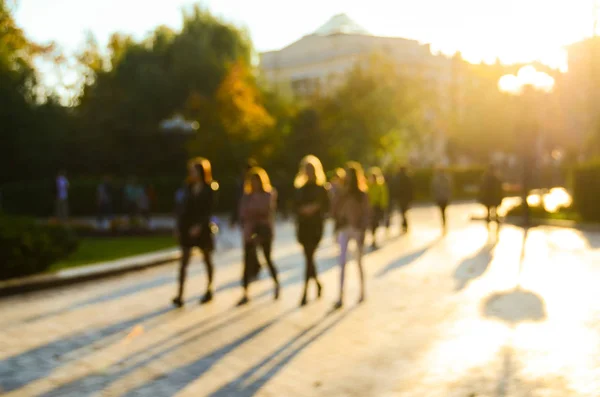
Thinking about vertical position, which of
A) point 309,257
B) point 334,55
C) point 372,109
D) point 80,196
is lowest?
point 309,257

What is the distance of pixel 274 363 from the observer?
7289mm

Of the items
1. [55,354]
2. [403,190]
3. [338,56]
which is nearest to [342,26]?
[338,56]

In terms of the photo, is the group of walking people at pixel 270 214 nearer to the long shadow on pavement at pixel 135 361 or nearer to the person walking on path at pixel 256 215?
the person walking on path at pixel 256 215

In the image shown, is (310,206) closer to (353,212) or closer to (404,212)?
(353,212)

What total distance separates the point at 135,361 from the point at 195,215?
Result: 3.65 meters

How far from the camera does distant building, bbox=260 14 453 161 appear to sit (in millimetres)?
89375

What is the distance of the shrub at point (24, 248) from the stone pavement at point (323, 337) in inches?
24.9

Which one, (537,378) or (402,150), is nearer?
(537,378)

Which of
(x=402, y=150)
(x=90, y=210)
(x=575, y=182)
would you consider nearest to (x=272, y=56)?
(x=402, y=150)

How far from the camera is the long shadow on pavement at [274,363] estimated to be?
633cm

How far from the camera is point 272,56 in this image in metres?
97.6

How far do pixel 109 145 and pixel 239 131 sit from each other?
10.4 m

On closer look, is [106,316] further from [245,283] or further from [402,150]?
[402,150]

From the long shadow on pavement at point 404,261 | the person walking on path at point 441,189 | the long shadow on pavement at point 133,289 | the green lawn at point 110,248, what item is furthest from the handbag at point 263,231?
the person walking on path at point 441,189
